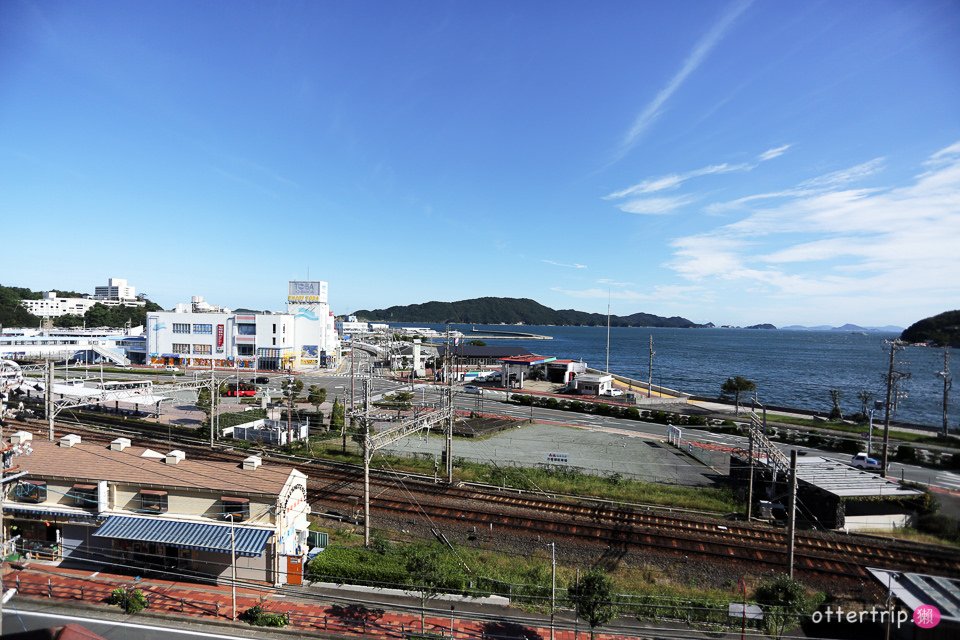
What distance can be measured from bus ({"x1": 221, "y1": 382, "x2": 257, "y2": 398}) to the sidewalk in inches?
1285

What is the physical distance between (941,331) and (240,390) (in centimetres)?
5817

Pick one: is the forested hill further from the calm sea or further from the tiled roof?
the tiled roof

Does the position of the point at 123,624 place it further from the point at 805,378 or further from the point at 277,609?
the point at 805,378

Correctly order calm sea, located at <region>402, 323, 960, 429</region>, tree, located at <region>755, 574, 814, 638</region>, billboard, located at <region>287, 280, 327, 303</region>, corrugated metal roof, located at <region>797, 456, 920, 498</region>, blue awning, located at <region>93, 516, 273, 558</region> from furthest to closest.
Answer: billboard, located at <region>287, 280, 327, 303</region> < calm sea, located at <region>402, 323, 960, 429</region> < corrugated metal roof, located at <region>797, 456, 920, 498</region> < blue awning, located at <region>93, 516, 273, 558</region> < tree, located at <region>755, 574, 814, 638</region>

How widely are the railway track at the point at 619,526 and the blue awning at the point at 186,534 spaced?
19.1 ft

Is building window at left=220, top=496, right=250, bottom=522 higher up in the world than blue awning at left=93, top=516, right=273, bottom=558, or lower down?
higher up

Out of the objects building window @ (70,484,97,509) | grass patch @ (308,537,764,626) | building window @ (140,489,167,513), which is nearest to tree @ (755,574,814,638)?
grass patch @ (308,537,764,626)

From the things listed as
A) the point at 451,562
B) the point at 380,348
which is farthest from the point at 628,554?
the point at 380,348

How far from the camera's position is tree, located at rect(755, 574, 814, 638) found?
36.9 feet

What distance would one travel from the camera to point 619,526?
1728 cm

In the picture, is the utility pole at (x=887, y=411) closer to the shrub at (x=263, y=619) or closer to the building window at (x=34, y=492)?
the shrub at (x=263, y=619)

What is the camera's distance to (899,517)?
18688 millimetres

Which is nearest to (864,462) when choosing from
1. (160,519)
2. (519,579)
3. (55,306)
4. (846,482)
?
(846,482)

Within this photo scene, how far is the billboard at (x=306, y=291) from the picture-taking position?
77938 mm
